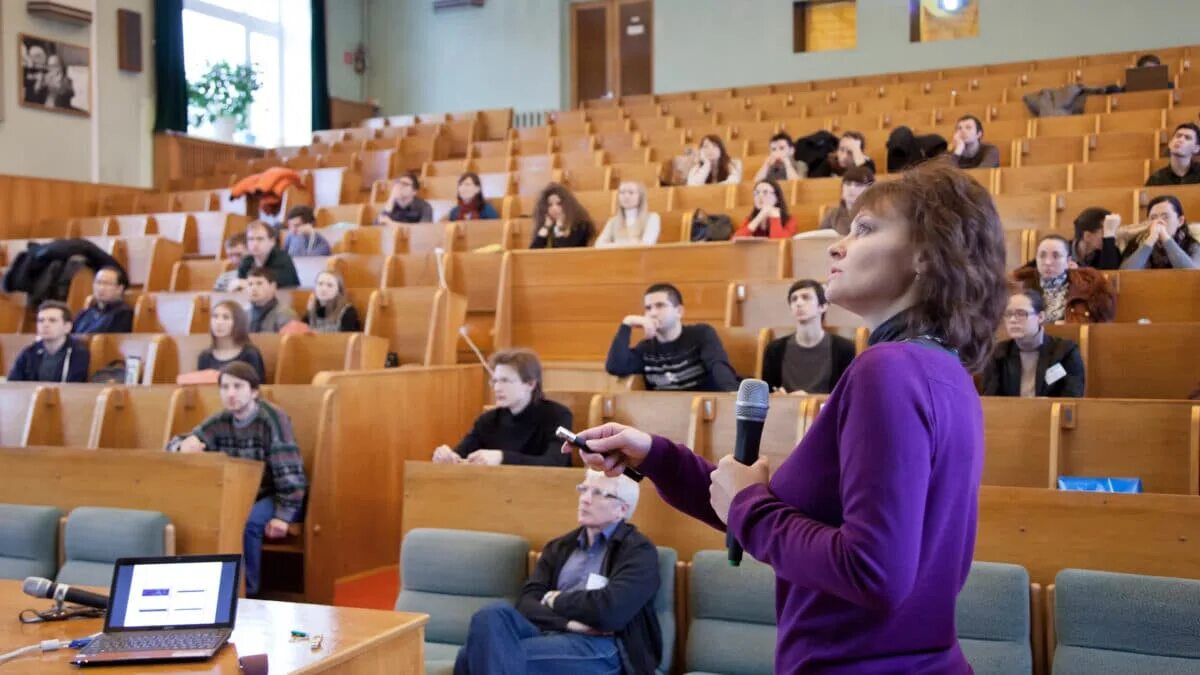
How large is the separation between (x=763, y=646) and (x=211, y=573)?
1119 mm

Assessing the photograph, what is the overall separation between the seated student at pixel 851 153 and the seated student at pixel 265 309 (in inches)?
108

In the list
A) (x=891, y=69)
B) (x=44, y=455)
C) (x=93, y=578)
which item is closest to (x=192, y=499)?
(x=93, y=578)

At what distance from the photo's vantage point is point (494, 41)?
36.1ft

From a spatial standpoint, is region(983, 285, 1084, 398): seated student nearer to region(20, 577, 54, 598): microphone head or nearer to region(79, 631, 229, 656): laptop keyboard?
region(79, 631, 229, 656): laptop keyboard

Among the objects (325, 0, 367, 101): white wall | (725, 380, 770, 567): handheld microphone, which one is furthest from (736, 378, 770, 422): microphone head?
(325, 0, 367, 101): white wall

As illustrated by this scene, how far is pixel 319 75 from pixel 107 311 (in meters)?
6.10

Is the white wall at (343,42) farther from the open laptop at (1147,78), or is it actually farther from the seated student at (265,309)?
the open laptop at (1147,78)

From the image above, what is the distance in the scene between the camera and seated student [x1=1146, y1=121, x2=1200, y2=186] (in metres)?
4.60

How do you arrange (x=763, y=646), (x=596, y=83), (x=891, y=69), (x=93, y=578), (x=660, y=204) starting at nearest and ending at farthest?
1. (x=763, y=646)
2. (x=93, y=578)
3. (x=660, y=204)
4. (x=891, y=69)
5. (x=596, y=83)

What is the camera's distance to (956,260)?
97 cm

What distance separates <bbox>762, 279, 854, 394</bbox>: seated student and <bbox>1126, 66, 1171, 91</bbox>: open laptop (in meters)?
4.07

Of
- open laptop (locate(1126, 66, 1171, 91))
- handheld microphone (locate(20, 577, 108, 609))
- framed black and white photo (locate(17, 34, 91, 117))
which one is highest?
framed black and white photo (locate(17, 34, 91, 117))

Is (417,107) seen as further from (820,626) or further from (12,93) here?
(820,626)

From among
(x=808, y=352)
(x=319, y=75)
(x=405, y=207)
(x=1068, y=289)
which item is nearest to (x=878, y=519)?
(x=808, y=352)
